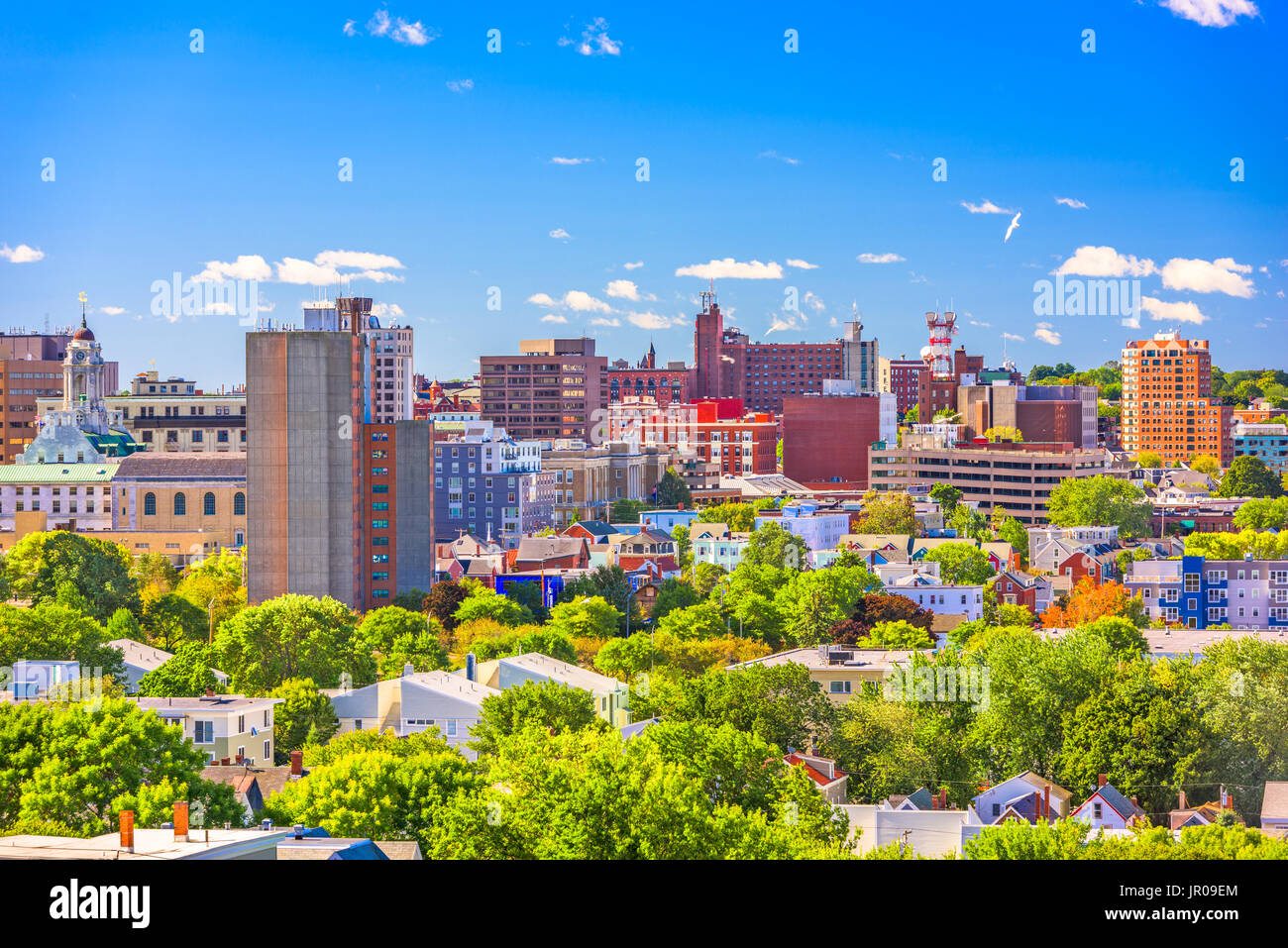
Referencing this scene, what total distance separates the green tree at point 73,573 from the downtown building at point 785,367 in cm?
4080

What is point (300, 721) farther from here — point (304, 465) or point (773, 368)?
point (773, 368)

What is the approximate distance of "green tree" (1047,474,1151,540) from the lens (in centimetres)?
4041

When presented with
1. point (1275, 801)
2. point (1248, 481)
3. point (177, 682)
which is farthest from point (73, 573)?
point (1248, 481)

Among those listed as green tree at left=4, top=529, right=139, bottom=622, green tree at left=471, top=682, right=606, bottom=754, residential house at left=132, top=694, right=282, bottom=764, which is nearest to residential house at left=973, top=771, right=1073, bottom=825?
green tree at left=471, top=682, right=606, bottom=754

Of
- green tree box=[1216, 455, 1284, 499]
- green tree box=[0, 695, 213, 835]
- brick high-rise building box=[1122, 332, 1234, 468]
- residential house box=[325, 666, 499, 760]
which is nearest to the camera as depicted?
green tree box=[0, 695, 213, 835]

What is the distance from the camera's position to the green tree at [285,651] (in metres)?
17.2

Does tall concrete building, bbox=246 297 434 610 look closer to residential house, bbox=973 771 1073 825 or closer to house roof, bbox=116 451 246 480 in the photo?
house roof, bbox=116 451 246 480

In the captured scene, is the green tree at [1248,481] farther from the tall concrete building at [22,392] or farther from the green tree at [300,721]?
the green tree at [300,721]

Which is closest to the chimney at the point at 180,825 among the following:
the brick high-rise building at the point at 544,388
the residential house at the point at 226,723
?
the residential house at the point at 226,723

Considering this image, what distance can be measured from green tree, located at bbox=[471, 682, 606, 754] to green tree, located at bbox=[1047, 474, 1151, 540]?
2804cm
